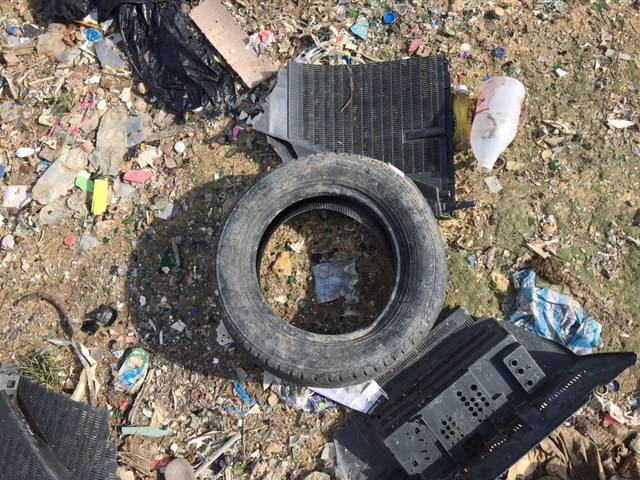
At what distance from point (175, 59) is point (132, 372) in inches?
95.8

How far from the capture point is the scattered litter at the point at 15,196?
15.3ft

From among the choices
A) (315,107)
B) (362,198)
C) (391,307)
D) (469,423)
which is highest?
(315,107)

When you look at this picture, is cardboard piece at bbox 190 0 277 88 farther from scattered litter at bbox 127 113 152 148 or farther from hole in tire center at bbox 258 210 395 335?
hole in tire center at bbox 258 210 395 335

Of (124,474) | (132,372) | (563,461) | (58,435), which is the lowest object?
(124,474)

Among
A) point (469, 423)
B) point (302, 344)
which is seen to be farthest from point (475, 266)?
point (302, 344)

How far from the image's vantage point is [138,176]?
464cm

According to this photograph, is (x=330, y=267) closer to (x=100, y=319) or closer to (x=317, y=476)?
(x=317, y=476)

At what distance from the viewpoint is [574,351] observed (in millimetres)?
4168

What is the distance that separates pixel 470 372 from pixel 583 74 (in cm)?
263

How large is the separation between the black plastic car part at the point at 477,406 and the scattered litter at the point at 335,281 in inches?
30.2

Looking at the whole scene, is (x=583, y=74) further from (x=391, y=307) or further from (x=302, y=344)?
(x=302, y=344)

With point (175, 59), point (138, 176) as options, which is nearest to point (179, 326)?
point (138, 176)

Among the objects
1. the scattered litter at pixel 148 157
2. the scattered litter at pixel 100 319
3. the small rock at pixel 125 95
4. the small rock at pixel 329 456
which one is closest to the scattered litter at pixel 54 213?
the scattered litter at pixel 148 157

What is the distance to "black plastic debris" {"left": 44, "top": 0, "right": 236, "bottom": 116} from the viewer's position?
183 inches
